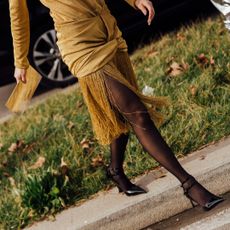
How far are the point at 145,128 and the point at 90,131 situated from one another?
1371 mm

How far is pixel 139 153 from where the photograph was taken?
405 cm

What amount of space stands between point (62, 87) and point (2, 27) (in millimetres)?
832

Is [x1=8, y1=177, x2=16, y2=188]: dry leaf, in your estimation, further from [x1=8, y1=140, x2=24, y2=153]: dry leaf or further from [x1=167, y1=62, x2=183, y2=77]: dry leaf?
[x1=167, y1=62, x2=183, y2=77]: dry leaf

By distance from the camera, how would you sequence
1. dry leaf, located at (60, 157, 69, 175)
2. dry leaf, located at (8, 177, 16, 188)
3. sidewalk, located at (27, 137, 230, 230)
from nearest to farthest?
sidewalk, located at (27, 137, 230, 230), dry leaf, located at (60, 157, 69, 175), dry leaf, located at (8, 177, 16, 188)

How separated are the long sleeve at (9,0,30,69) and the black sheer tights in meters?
0.49

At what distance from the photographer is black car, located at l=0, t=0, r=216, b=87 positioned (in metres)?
6.22

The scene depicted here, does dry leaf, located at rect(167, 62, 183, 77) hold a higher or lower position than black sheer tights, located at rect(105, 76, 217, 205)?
lower

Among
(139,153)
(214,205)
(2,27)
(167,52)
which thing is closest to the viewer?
(214,205)

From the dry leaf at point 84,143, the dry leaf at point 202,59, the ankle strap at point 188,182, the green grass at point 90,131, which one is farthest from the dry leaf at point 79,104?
the ankle strap at point 188,182

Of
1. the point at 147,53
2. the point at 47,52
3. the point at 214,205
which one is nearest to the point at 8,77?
the point at 47,52

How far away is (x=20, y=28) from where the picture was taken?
334cm

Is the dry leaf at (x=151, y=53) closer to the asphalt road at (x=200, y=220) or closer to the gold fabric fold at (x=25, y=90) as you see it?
the gold fabric fold at (x=25, y=90)

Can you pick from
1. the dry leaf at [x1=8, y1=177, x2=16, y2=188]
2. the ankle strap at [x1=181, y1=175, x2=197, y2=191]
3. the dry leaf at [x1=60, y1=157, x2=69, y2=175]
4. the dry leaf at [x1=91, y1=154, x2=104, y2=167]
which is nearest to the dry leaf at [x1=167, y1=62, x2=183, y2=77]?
the dry leaf at [x1=91, y1=154, x2=104, y2=167]

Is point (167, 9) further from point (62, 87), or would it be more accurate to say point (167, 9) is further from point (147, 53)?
point (62, 87)
